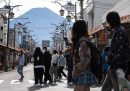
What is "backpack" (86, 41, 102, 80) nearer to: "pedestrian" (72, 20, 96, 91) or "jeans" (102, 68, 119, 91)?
"pedestrian" (72, 20, 96, 91)

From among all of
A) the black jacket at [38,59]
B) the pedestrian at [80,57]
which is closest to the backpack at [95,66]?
the pedestrian at [80,57]

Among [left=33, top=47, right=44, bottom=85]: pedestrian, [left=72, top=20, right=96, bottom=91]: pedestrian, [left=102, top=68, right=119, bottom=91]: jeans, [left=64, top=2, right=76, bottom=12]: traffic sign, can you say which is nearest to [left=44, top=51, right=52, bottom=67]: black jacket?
[left=33, top=47, right=44, bottom=85]: pedestrian

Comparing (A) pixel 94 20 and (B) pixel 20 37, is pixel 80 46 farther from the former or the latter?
(B) pixel 20 37

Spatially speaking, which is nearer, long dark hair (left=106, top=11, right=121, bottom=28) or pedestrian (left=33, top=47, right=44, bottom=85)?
long dark hair (left=106, top=11, right=121, bottom=28)

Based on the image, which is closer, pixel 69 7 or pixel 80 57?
pixel 80 57

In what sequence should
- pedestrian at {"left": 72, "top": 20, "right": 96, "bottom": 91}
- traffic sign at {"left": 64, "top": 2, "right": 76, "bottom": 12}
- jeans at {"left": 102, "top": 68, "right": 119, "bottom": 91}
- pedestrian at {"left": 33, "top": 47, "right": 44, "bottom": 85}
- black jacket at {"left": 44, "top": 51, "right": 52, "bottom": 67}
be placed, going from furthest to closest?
1. traffic sign at {"left": 64, "top": 2, "right": 76, "bottom": 12}
2. black jacket at {"left": 44, "top": 51, "right": 52, "bottom": 67}
3. pedestrian at {"left": 33, "top": 47, "right": 44, "bottom": 85}
4. jeans at {"left": 102, "top": 68, "right": 119, "bottom": 91}
5. pedestrian at {"left": 72, "top": 20, "right": 96, "bottom": 91}

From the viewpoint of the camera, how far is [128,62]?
834cm

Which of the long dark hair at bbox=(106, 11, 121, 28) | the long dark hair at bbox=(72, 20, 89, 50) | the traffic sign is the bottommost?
the long dark hair at bbox=(72, 20, 89, 50)

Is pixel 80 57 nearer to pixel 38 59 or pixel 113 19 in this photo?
pixel 113 19

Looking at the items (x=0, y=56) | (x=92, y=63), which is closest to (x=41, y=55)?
(x=92, y=63)

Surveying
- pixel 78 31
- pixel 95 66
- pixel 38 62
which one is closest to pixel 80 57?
pixel 95 66

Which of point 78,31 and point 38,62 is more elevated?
point 78,31

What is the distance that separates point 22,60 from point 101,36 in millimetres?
8722

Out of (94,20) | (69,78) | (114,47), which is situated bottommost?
(69,78)
